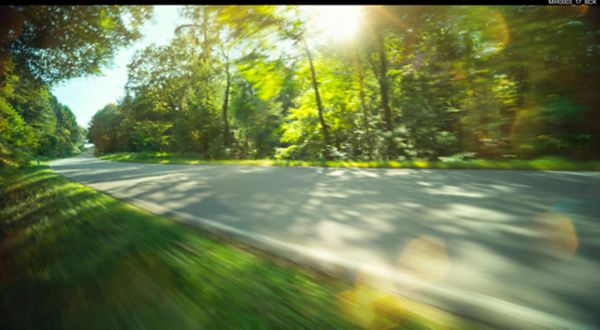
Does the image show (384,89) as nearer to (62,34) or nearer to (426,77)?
(426,77)

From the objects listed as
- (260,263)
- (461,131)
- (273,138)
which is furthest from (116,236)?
(273,138)

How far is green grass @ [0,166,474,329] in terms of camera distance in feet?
6.43

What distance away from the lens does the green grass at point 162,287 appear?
1.96 metres

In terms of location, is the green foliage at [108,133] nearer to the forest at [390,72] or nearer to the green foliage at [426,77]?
the forest at [390,72]

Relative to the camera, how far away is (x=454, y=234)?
316 centimetres

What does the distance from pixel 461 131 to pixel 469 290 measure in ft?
44.5

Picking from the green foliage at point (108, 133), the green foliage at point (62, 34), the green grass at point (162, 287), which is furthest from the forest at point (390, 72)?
the green foliage at point (108, 133)

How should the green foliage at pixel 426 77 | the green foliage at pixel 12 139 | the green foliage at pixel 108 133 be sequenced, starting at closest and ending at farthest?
the green foliage at pixel 12 139
the green foliage at pixel 426 77
the green foliage at pixel 108 133

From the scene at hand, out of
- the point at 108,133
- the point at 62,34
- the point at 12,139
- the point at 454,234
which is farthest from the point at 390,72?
the point at 108,133

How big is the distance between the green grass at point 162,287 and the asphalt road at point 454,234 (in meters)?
0.39

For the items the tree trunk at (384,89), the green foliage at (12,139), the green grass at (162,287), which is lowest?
the green grass at (162,287)

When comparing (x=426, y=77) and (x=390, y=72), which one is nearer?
(x=426, y=77)

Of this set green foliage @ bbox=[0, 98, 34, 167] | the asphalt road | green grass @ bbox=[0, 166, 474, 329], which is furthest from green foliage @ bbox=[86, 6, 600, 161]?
green grass @ bbox=[0, 166, 474, 329]

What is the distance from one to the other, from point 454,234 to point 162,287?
2873 mm
